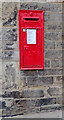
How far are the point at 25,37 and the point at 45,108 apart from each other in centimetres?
141

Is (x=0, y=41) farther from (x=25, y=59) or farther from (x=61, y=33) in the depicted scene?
(x=61, y=33)

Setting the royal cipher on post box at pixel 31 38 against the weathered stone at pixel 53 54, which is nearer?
the royal cipher on post box at pixel 31 38

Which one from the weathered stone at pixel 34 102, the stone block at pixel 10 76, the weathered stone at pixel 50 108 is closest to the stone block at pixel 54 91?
the weathered stone at pixel 34 102

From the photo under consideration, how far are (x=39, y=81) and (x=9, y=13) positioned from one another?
1.40 meters

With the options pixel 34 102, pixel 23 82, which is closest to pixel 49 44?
pixel 23 82

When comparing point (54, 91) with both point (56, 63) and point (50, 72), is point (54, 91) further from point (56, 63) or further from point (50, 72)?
point (56, 63)

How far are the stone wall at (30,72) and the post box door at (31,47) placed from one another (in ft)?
0.47

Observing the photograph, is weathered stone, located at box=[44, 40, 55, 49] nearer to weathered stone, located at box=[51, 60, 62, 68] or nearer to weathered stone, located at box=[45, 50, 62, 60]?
weathered stone, located at box=[45, 50, 62, 60]

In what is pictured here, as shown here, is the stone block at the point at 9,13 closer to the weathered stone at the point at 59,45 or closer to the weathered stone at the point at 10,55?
the weathered stone at the point at 10,55

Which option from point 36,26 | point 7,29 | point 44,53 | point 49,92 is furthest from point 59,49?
point 7,29

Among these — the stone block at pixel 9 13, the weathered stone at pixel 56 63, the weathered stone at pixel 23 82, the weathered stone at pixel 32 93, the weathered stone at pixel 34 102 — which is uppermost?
the stone block at pixel 9 13

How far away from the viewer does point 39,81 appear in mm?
3373

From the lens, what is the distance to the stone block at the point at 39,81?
Answer: 132 inches

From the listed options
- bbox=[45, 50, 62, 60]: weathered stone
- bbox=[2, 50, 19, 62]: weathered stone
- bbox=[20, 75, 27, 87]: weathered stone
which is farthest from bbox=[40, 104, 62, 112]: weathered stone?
bbox=[2, 50, 19, 62]: weathered stone
